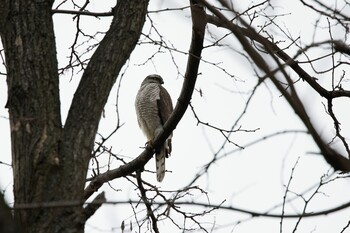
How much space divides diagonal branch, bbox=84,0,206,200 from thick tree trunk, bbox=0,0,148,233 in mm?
418

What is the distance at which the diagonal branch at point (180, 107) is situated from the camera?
3911mm

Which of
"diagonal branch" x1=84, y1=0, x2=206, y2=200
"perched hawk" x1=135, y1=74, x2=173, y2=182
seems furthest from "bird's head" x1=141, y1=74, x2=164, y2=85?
"diagonal branch" x1=84, y1=0, x2=206, y2=200

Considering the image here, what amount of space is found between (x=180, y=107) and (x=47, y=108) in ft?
4.85

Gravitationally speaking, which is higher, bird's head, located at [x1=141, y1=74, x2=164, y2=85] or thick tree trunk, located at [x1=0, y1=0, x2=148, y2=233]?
bird's head, located at [x1=141, y1=74, x2=164, y2=85]

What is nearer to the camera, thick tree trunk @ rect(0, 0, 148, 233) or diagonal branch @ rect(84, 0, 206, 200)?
thick tree trunk @ rect(0, 0, 148, 233)

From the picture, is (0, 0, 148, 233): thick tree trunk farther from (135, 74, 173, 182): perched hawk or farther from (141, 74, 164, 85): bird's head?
(141, 74, 164, 85): bird's head

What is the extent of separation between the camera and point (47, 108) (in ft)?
10.5

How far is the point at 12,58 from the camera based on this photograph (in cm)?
333

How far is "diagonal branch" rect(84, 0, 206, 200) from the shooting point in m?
3.91

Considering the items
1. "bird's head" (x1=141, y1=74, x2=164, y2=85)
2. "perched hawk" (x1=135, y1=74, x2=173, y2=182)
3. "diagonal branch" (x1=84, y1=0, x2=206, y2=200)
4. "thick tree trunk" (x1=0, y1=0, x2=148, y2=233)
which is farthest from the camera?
"bird's head" (x1=141, y1=74, x2=164, y2=85)

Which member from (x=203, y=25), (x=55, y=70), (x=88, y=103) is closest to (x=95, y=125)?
(x=88, y=103)

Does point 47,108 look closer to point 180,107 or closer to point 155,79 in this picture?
point 180,107

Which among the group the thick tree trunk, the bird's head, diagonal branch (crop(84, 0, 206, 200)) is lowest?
the thick tree trunk

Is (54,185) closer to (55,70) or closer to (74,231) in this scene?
(74,231)
